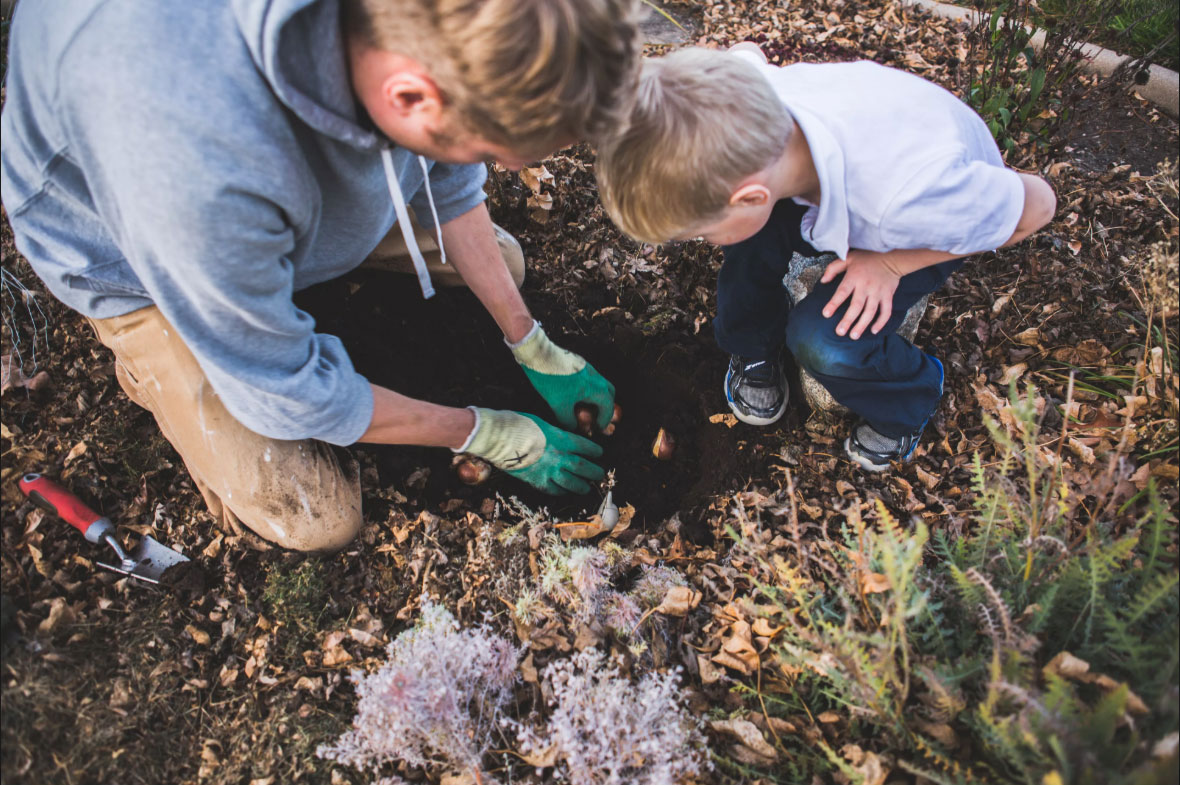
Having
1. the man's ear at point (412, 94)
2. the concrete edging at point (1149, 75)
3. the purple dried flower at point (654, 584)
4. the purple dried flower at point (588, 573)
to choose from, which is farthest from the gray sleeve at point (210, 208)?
the concrete edging at point (1149, 75)

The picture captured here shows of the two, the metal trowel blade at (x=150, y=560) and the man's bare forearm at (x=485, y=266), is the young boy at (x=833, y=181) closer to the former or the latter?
the man's bare forearm at (x=485, y=266)

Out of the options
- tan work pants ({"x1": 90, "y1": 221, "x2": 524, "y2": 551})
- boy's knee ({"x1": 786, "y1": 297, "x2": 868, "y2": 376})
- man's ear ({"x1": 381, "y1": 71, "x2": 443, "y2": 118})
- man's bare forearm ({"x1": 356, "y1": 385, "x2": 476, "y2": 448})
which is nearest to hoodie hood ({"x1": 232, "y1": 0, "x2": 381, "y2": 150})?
man's ear ({"x1": 381, "y1": 71, "x2": 443, "y2": 118})

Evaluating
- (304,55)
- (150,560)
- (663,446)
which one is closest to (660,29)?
(663,446)

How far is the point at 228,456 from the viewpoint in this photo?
2264 mm

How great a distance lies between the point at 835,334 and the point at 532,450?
1.10m

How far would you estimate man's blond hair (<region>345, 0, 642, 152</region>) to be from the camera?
Answer: 4.14ft

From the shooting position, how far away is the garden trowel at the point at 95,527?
86.1 inches

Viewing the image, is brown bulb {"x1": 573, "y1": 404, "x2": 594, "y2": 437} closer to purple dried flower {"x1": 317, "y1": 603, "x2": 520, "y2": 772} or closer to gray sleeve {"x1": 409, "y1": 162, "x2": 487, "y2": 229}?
gray sleeve {"x1": 409, "y1": 162, "x2": 487, "y2": 229}

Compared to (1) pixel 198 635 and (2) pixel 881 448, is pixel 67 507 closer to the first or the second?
(1) pixel 198 635

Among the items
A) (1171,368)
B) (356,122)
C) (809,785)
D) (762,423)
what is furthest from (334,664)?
(1171,368)

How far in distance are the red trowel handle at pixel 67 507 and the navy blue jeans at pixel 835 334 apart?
7.17 ft

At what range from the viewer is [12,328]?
8.50 ft

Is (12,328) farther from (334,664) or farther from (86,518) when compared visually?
(334,664)

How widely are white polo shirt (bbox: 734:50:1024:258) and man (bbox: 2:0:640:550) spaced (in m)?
0.73
